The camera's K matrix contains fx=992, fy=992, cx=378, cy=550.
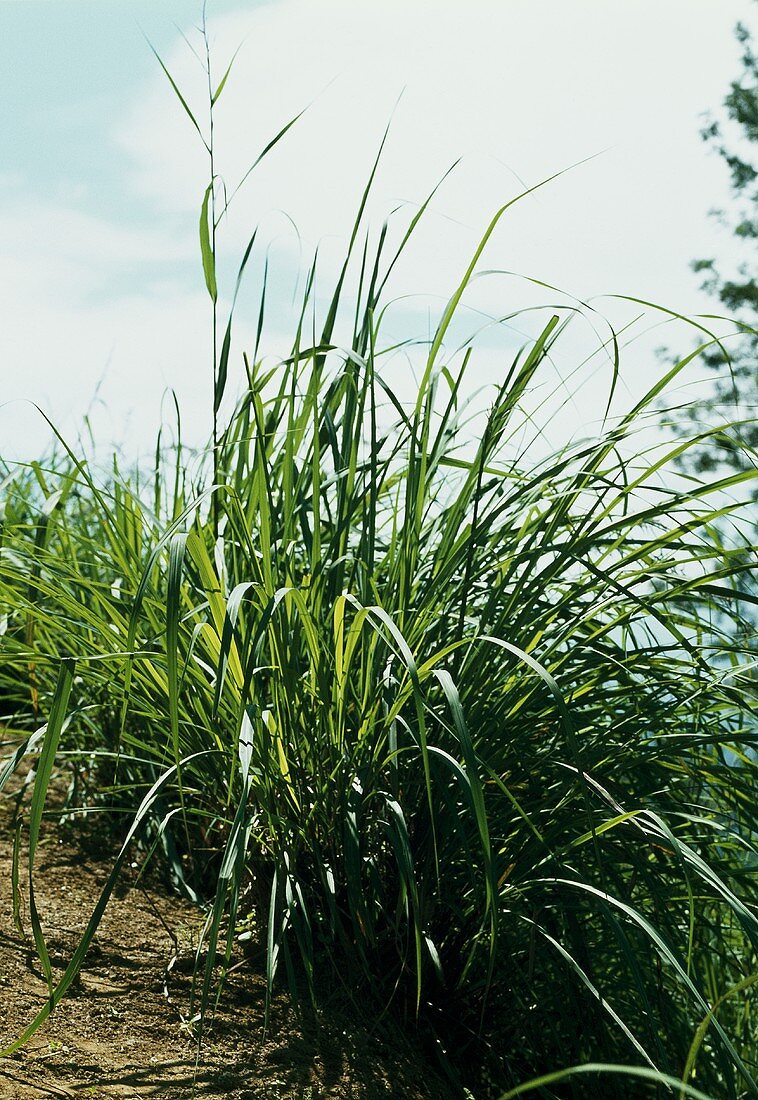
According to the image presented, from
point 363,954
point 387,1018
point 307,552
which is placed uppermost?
point 307,552

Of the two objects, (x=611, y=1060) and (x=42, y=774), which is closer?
(x=42, y=774)

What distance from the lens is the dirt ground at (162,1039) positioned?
48.0 inches

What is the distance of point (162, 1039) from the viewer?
1332 millimetres

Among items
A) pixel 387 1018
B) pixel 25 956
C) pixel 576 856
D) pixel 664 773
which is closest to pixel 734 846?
pixel 664 773

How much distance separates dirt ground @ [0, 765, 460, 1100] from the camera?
122cm

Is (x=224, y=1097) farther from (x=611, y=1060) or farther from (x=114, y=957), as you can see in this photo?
(x=611, y=1060)

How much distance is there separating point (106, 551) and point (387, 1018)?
3.09ft

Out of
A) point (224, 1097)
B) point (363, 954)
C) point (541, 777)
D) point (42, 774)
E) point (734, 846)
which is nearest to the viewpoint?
point (42, 774)

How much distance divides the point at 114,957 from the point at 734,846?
3.47ft

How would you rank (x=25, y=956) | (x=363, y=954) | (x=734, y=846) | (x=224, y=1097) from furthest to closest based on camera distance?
(x=734, y=846) < (x=25, y=956) < (x=363, y=954) < (x=224, y=1097)

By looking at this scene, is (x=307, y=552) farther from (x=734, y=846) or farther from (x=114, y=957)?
(x=734, y=846)

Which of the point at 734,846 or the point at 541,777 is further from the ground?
the point at 541,777

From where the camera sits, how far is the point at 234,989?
147 cm

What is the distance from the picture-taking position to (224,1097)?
1.20 meters
